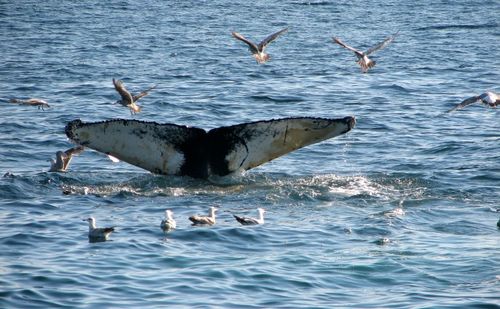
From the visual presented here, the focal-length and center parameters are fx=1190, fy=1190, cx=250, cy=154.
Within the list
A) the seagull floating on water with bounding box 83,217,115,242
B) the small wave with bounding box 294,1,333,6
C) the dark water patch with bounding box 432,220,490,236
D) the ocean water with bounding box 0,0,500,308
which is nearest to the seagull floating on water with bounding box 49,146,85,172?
the ocean water with bounding box 0,0,500,308

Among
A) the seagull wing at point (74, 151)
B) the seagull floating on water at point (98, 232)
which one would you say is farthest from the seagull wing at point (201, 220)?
the seagull wing at point (74, 151)

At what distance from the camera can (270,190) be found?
43.2ft

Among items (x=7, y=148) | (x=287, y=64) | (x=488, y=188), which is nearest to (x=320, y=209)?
(x=488, y=188)

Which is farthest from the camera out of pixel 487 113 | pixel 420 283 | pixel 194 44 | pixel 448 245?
pixel 194 44

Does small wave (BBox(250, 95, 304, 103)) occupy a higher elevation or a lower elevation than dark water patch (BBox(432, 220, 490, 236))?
lower

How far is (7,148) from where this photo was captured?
17031mm

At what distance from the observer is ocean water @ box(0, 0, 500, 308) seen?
9.88m

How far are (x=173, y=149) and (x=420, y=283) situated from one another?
3.69m

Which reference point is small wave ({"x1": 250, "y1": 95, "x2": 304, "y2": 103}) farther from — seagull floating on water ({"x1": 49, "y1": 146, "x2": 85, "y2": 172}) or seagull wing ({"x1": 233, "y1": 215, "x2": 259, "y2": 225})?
seagull wing ({"x1": 233, "y1": 215, "x2": 259, "y2": 225})

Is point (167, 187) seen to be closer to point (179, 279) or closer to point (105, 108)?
point (179, 279)

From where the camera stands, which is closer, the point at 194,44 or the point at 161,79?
the point at 161,79

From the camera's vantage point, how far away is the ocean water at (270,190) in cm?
988

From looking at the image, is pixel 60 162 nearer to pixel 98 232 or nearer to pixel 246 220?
pixel 98 232

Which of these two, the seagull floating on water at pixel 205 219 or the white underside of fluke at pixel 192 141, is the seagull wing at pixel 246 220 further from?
the white underside of fluke at pixel 192 141
